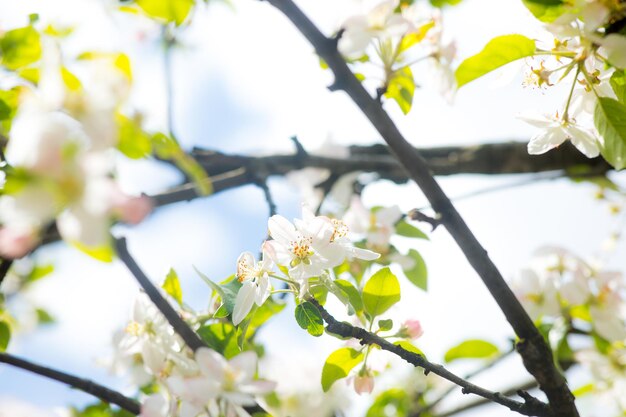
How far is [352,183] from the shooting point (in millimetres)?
2031

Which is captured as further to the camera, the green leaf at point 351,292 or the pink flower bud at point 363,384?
the pink flower bud at point 363,384

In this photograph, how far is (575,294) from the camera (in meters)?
1.74

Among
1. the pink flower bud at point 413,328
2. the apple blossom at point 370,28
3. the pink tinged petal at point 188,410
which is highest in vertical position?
the apple blossom at point 370,28

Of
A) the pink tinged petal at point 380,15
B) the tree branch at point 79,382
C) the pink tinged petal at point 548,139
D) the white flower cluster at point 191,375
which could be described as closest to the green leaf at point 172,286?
the white flower cluster at point 191,375

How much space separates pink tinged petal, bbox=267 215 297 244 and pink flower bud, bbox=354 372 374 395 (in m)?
0.31

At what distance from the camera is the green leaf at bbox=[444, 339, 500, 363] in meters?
1.82

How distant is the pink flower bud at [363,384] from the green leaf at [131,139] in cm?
67

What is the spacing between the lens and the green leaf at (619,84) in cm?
92

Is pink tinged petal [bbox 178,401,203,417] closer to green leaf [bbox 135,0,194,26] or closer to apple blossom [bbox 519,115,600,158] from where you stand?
green leaf [bbox 135,0,194,26]

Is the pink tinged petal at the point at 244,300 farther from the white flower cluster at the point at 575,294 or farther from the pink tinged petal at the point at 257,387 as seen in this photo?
the white flower cluster at the point at 575,294

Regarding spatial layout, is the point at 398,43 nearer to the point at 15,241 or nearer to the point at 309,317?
the point at 309,317

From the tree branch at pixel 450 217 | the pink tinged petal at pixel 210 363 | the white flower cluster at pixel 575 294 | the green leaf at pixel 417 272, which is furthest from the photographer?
the white flower cluster at pixel 575 294

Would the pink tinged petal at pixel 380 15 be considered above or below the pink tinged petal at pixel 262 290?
above

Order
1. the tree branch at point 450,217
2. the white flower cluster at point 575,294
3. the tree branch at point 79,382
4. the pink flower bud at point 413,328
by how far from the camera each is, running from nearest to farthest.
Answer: the tree branch at point 450,217
the tree branch at point 79,382
the pink flower bud at point 413,328
the white flower cluster at point 575,294
